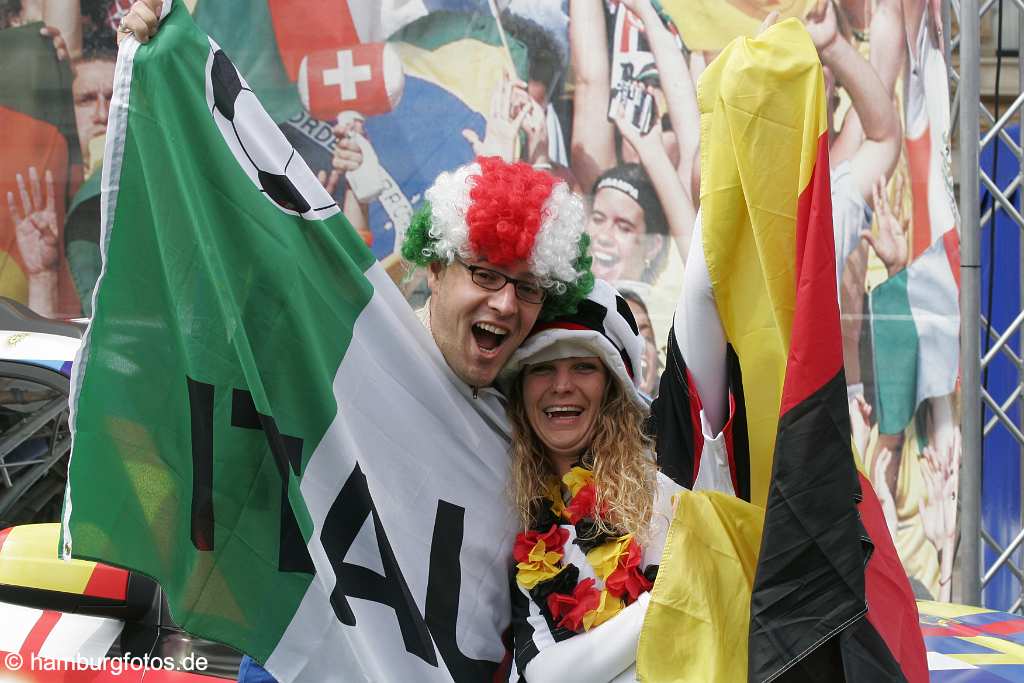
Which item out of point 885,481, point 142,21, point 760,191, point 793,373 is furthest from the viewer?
point 885,481

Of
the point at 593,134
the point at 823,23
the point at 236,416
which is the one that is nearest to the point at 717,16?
the point at 823,23

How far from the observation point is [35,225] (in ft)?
15.3

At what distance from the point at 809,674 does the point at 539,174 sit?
135 centimetres

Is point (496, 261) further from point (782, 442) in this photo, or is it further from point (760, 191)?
point (782, 442)

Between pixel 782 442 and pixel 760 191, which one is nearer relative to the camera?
pixel 782 442

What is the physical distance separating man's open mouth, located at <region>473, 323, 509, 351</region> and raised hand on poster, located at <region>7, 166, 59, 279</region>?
318cm

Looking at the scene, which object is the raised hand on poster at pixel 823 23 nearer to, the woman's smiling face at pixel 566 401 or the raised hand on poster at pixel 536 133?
the raised hand on poster at pixel 536 133

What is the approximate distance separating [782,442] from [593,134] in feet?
10.9

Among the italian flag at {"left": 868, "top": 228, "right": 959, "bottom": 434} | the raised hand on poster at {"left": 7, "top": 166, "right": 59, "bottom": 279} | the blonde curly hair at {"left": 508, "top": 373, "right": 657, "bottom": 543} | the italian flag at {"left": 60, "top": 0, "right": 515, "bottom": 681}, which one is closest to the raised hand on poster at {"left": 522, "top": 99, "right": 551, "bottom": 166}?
the italian flag at {"left": 868, "top": 228, "right": 959, "bottom": 434}

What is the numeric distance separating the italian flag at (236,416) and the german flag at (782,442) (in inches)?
23.1

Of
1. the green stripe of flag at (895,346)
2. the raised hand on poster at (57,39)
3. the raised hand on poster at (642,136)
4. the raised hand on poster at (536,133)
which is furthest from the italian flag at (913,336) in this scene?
the raised hand on poster at (57,39)

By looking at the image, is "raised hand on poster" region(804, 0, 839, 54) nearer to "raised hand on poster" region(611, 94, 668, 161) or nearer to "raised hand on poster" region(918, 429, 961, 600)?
"raised hand on poster" region(611, 94, 668, 161)

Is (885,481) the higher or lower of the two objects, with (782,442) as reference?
lower

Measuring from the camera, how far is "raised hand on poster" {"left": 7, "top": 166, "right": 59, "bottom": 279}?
4.63 meters
